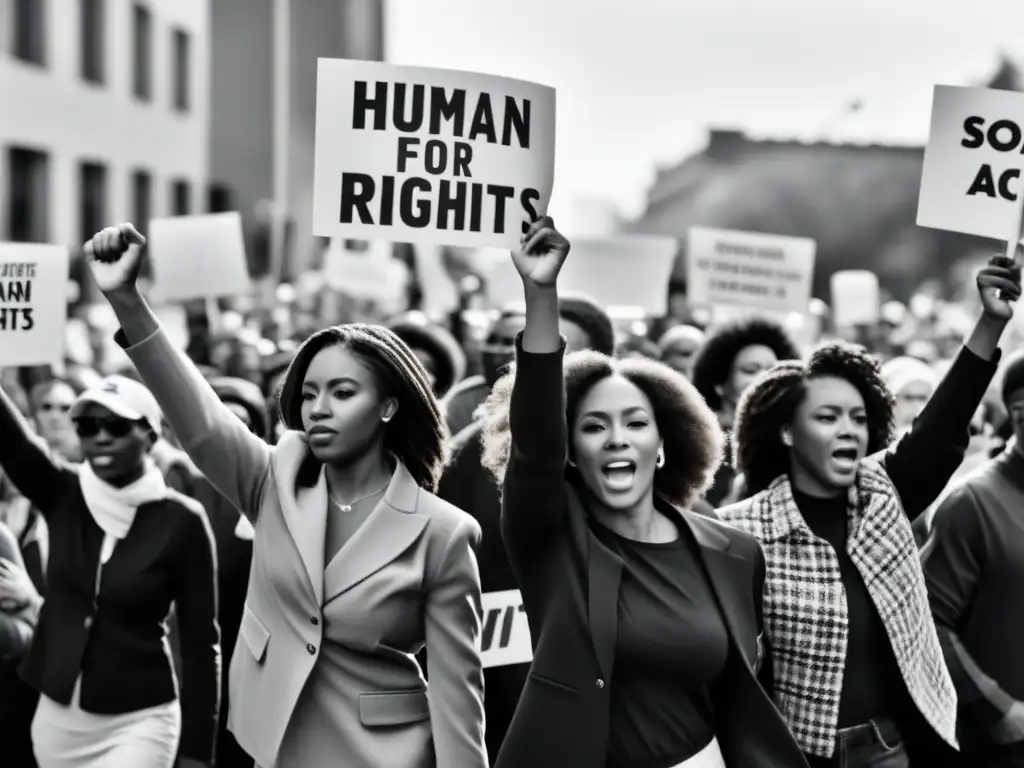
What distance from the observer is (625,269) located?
39.7ft

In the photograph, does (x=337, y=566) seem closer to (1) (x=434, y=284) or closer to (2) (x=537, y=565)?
(2) (x=537, y=565)

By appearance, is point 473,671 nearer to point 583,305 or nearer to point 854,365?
point 854,365

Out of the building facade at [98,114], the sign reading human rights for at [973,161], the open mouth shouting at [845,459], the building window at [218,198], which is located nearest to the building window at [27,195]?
the building facade at [98,114]

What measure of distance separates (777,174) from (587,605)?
1688 inches

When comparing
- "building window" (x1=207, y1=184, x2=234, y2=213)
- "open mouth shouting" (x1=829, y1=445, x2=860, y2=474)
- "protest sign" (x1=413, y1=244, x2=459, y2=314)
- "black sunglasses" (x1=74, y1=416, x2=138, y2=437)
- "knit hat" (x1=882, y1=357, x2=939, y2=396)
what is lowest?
"building window" (x1=207, y1=184, x2=234, y2=213)

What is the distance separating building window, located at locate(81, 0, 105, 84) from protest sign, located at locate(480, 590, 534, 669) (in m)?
28.8

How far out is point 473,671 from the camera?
4297 mm

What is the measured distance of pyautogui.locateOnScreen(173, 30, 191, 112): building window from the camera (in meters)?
39.6

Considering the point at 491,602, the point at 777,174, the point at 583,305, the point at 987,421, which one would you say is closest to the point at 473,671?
the point at 491,602

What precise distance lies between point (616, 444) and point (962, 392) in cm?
126

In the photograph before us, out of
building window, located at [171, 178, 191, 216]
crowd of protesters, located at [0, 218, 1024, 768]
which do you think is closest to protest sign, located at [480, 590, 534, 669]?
crowd of protesters, located at [0, 218, 1024, 768]

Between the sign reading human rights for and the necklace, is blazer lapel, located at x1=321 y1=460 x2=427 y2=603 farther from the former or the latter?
the sign reading human rights for

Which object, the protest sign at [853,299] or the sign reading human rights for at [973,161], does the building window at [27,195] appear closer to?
the protest sign at [853,299]

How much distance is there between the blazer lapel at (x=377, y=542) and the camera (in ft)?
13.8
